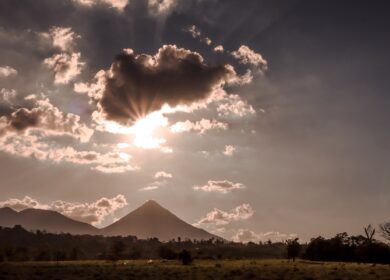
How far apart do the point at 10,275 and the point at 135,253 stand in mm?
147619

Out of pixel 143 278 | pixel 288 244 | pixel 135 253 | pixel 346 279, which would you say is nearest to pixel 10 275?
pixel 143 278

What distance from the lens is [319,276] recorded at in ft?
153

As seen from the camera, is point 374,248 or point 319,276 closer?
point 319,276

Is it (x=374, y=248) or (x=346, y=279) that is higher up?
(x=374, y=248)

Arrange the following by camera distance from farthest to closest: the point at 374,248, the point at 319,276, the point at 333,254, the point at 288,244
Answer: the point at 333,254 → the point at 374,248 → the point at 288,244 → the point at 319,276

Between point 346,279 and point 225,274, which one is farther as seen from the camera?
point 225,274

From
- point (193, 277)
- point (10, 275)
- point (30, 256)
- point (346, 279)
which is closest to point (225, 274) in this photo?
point (193, 277)

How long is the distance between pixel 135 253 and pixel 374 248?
10459 cm

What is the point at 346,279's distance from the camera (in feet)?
145

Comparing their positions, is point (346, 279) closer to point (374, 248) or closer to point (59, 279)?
point (59, 279)

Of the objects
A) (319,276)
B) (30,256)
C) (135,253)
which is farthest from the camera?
(135,253)

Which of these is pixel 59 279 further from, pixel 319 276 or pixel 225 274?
pixel 319 276

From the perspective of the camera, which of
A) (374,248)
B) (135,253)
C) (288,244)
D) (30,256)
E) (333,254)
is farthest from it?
(135,253)

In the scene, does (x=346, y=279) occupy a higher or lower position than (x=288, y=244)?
lower
